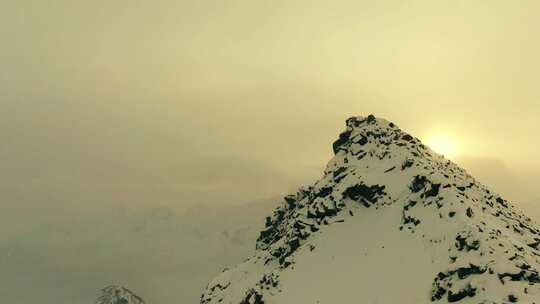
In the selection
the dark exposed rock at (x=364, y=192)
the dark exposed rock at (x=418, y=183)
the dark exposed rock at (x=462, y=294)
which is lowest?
the dark exposed rock at (x=462, y=294)

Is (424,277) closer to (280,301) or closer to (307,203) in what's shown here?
(280,301)

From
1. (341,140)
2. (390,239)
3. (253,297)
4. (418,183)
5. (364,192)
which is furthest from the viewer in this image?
(341,140)

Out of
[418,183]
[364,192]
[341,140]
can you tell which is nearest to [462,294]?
[418,183]

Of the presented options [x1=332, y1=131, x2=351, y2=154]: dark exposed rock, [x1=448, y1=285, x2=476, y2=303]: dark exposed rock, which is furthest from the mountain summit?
[x1=332, y1=131, x2=351, y2=154]: dark exposed rock

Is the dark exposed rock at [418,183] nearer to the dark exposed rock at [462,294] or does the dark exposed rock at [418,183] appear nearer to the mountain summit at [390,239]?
the mountain summit at [390,239]

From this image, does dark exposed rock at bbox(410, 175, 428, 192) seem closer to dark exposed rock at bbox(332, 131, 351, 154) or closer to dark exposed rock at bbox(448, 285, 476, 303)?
dark exposed rock at bbox(448, 285, 476, 303)

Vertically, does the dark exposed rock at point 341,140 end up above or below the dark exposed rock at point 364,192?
above

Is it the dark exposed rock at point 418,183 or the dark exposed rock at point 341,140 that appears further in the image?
the dark exposed rock at point 341,140

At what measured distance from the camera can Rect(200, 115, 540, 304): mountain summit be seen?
81375mm

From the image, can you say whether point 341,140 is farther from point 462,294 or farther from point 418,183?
point 462,294

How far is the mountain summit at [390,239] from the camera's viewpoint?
81.4 meters

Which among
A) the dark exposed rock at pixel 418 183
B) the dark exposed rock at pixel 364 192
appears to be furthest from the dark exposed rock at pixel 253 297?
the dark exposed rock at pixel 418 183

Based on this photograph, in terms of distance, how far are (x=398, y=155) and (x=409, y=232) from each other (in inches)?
917

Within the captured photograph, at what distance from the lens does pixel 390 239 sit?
10269 centimetres
